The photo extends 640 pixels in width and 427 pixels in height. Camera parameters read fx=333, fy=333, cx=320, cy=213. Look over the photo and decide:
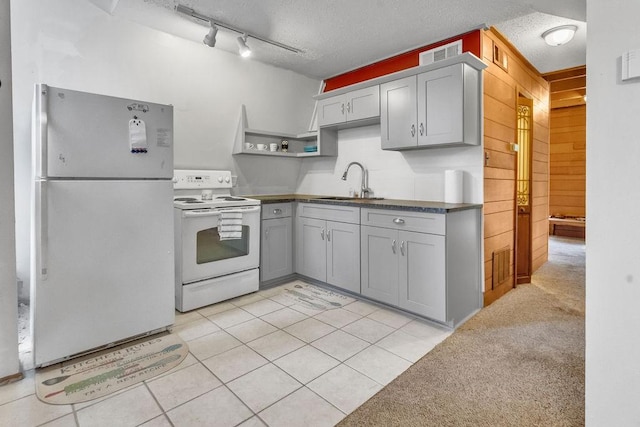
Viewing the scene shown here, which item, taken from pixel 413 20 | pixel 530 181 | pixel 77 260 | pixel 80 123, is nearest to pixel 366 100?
pixel 413 20

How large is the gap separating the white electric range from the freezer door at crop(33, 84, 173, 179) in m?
0.58

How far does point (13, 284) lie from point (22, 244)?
0.98 metres

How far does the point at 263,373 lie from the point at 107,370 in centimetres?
95

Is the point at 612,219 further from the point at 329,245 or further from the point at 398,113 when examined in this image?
the point at 329,245

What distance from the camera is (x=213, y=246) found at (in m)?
3.02

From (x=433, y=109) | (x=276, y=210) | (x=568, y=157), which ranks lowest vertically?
(x=276, y=210)

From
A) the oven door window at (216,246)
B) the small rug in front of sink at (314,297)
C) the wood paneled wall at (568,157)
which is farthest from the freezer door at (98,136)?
the wood paneled wall at (568,157)

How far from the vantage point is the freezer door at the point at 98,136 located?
1.95 metres

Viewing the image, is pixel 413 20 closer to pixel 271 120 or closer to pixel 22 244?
pixel 271 120

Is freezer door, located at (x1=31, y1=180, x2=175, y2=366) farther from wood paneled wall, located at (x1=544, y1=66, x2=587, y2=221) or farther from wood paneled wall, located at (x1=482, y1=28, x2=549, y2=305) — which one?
wood paneled wall, located at (x1=544, y1=66, x2=587, y2=221)

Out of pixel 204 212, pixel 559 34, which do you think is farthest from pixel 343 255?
pixel 559 34

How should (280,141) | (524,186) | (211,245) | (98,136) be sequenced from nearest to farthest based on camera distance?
(98,136), (211,245), (524,186), (280,141)

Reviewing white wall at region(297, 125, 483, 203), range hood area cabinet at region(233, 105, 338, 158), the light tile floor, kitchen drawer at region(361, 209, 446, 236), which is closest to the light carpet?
the light tile floor

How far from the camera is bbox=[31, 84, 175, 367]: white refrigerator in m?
1.97
